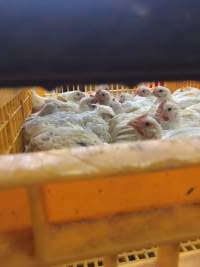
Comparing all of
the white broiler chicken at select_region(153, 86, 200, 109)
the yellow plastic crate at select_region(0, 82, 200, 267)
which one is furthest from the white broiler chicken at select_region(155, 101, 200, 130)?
the yellow plastic crate at select_region(0, 82, 200, 267)

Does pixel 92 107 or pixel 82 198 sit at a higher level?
pixel 82 198

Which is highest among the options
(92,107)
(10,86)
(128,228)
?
(10,86)

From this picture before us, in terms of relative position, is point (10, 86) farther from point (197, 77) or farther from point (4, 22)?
point (197, 77)

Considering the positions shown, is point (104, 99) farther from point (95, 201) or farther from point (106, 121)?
point (95, 201)

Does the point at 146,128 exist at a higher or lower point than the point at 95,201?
lower

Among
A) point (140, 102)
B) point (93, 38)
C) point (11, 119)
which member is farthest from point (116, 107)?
point (93, 38)

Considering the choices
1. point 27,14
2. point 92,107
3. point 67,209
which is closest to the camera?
point 27,14

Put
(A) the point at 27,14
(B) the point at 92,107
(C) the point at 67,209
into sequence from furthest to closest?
(B) the point at 92,107
(C) the point at 67,209
(A) the point at 27,14

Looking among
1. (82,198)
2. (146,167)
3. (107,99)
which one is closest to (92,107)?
(107,99)

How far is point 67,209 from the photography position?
0.41 m

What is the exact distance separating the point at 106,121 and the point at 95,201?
4.57ft

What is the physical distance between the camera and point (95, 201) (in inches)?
16.7

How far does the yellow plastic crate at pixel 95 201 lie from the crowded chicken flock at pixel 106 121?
27.0 inches

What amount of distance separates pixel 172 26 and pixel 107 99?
1802 mm
